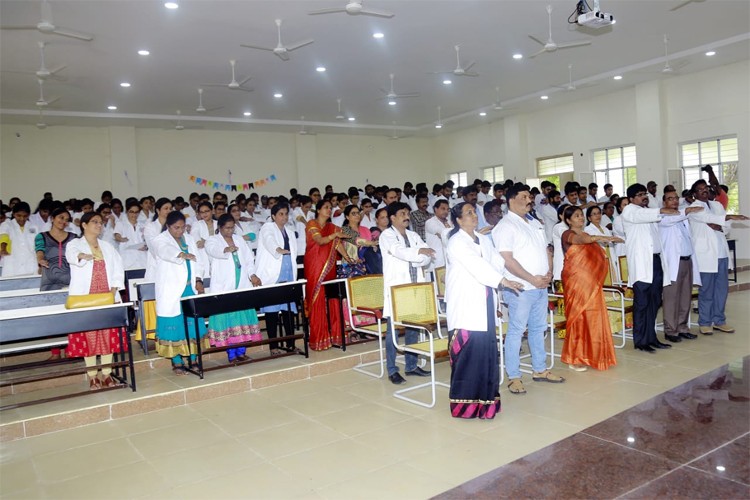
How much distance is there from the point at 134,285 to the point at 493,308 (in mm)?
3648

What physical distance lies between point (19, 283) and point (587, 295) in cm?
555

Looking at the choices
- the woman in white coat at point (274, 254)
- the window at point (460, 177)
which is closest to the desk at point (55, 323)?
the woman in white coat at point (274, 254)

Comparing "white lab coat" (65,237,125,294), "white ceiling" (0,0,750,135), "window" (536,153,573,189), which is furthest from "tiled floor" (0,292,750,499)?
"window" (536,153,573,189)

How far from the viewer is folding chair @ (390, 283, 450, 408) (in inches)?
159

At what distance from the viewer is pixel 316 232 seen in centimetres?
541

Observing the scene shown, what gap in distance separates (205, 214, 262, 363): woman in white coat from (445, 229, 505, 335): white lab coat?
2212 mm

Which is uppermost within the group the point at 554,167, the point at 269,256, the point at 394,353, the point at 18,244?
the point at 554,167

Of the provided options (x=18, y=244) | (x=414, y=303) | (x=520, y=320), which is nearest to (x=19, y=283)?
(x=18, y=244)

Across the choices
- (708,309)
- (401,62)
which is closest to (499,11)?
(401,62)

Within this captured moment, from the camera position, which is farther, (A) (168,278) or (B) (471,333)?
(A) (168,278)

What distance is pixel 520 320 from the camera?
4230mm

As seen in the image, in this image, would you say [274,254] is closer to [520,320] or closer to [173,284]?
[173,284]

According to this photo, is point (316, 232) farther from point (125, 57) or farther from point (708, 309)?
point (125, 57)

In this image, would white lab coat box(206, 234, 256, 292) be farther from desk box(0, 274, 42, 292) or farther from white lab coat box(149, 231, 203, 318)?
desk box(0, 274, 42, 292)
